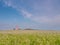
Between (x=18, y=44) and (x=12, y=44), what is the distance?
24cm

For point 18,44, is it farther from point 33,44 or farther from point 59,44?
point 59,44

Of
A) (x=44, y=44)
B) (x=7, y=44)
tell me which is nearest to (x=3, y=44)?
(x=7, y=44)

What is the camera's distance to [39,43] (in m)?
6.16

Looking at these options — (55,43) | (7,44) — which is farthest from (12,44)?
(55,43)

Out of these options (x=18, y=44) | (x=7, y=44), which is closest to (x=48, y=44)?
(x=18, y=44)

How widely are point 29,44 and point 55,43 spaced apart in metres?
1.09

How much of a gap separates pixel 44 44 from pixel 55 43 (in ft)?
1.83

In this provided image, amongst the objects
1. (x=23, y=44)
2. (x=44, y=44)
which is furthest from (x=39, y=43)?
(x=23, y=44)

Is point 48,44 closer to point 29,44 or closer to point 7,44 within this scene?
point 29,44

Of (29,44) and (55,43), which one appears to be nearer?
(29,44)

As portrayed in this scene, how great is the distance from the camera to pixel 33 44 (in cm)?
620

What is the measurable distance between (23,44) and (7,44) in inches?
23.2

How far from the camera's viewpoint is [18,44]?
6047mm

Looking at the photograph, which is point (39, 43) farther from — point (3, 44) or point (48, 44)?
point (3, 44)
